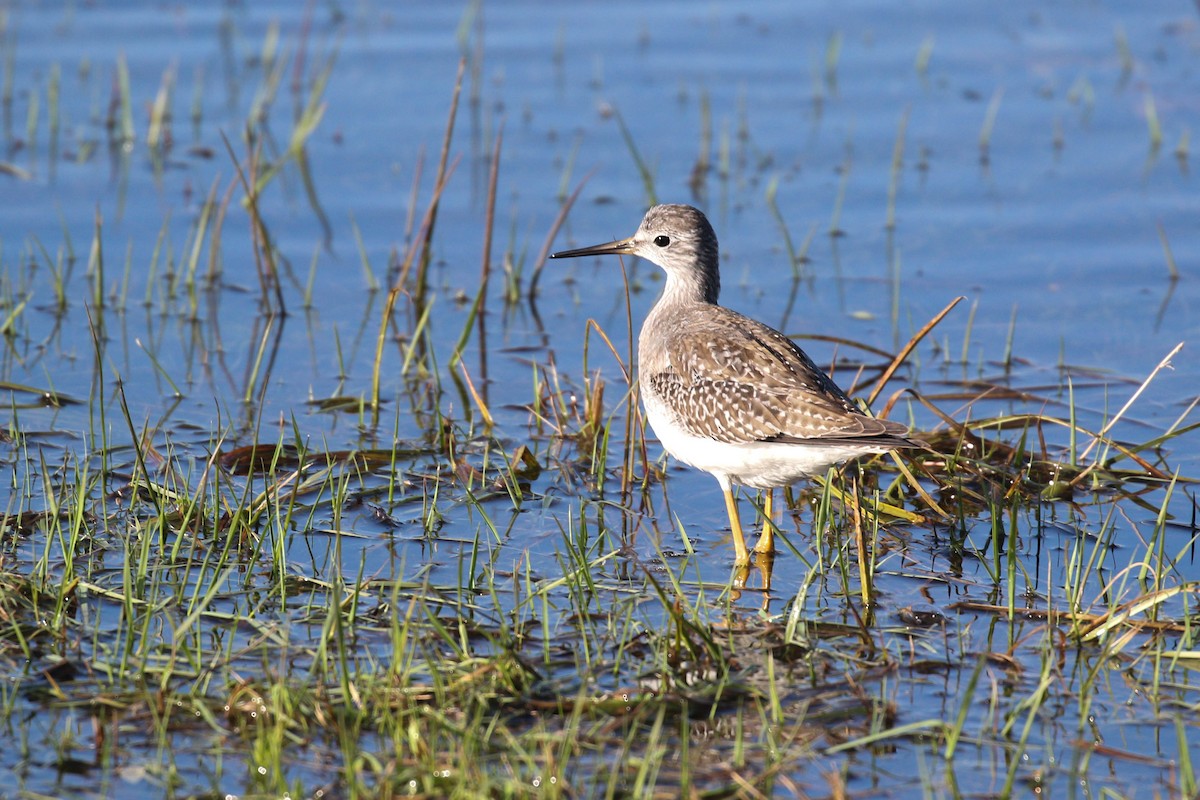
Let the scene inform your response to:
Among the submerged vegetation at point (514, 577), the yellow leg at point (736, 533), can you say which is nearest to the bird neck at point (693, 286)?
the submerged vegetation at point (514, 577)

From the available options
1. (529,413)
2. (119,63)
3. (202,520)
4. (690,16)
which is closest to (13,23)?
(119,63)

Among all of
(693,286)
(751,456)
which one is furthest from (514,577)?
(693,286)

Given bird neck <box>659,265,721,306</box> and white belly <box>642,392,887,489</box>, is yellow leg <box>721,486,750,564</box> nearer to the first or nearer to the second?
white belly <box>642,392,887,489</box>

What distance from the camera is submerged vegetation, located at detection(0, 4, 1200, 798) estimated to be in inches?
180

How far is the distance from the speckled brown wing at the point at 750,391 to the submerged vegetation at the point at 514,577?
0.29 m

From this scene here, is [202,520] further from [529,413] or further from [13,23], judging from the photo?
[13,23]

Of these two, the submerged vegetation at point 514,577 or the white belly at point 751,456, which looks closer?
the submerged vegetation at point 514,577

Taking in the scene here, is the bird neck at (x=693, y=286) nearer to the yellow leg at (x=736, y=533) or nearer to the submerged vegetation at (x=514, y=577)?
the submerged vegetation at (x=514, y=577)

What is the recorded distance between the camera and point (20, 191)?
1128 cm

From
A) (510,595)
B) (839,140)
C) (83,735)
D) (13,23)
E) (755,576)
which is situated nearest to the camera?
(83,735)

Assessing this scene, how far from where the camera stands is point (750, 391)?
661 cm

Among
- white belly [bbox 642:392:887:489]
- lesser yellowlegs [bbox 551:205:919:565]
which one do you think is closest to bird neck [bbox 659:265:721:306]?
lesser yellowlegs [bbox 551:205:919:565]

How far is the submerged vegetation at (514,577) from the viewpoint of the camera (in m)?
4.57

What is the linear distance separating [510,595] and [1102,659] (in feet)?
7.45
